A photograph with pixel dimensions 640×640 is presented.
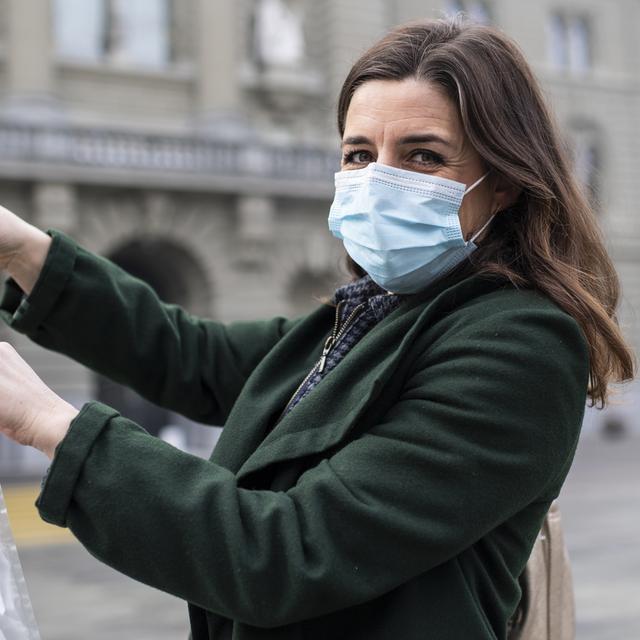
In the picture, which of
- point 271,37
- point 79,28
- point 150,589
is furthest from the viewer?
point 271,37

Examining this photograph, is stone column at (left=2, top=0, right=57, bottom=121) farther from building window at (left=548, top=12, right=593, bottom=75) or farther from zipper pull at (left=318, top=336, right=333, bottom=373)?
zipper pull at (left=318, top=336, right=333, bottom=373)

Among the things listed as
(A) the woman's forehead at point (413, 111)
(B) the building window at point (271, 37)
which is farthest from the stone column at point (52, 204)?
(A) the woman's forehead at point (413, 111)

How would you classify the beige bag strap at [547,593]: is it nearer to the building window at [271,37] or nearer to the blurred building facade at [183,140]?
the blurred building facade at [183,140]

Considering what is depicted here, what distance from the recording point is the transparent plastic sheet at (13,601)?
1.56 meters

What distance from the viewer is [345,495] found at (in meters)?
1.38

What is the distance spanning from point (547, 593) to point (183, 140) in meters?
17.7

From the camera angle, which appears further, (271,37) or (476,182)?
(271,37)

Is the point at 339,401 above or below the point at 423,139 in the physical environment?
below

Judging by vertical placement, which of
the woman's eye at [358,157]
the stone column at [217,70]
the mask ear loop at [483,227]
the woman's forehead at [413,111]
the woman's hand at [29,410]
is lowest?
the stone column at [217,70]

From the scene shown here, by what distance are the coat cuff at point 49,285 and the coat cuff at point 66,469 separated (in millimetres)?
772

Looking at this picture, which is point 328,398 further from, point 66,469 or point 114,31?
point 114,31

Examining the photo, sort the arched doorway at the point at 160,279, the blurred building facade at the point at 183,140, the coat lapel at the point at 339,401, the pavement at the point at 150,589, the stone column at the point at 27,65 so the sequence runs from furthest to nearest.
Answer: the arched doorway at the point at 160,279 < the stone column at the point at 27,65 < the blurred building facade at the point at 183,140 < the pavement at the point at 150,589 < the coat lapel at the point at 339,401

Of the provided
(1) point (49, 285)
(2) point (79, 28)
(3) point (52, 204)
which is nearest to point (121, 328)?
(1) point (49, 285)

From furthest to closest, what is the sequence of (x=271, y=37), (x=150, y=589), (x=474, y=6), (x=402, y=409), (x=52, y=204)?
(x=474, y=6) → (x=271, y=37) → (x=52, y=204) → (x=150, y=589) → (x=402, y=409)
